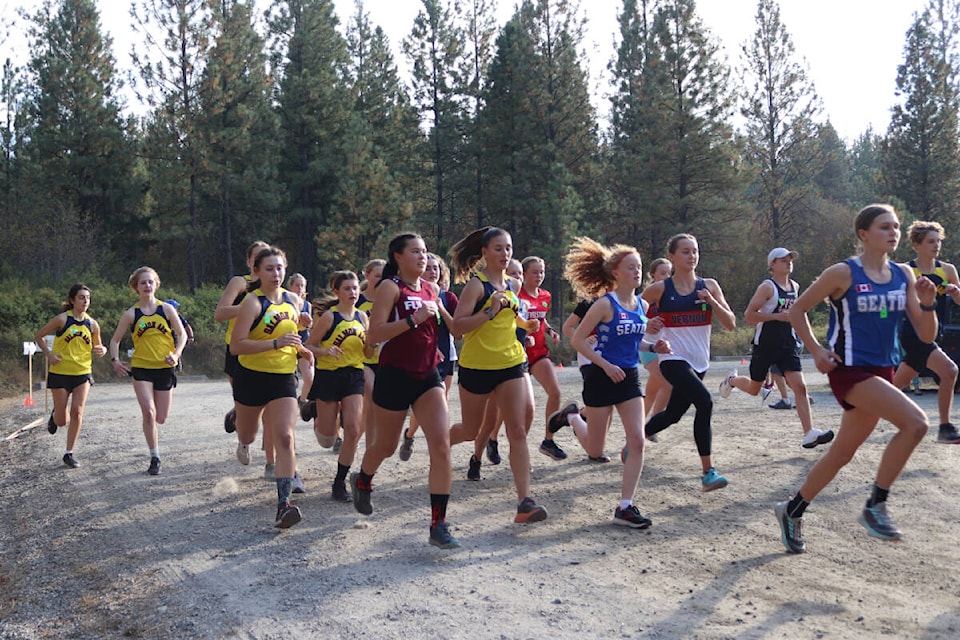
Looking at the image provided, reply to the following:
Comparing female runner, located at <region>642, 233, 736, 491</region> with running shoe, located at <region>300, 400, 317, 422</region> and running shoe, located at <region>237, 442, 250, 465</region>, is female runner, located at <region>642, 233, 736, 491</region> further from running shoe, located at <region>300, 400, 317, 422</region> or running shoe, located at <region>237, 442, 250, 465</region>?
running shoe, located at <region>237, 442, 250, 465</region>

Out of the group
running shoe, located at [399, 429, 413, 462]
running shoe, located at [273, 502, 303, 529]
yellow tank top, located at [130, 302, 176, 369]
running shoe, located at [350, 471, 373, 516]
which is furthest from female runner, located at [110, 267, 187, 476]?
running shoe, located at [350, 471, 373, 516]

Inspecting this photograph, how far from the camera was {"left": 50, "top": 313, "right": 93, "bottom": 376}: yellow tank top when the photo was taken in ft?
32.1

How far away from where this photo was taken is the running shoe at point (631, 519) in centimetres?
609

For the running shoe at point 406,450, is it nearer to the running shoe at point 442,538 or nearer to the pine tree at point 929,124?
the running shoe at point 442,538

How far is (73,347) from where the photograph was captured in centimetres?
988

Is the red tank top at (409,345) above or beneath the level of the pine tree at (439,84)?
beneath

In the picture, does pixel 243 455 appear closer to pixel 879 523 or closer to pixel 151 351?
pixel 151 351

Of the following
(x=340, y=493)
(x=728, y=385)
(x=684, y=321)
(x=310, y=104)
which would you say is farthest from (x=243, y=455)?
(x=310, y=104)

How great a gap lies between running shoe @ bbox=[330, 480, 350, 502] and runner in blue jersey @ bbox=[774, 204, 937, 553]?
3520 millimetres

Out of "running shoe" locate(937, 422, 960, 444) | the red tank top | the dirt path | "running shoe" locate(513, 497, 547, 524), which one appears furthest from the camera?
"running shoe" locate(937, 422, 960, 444)

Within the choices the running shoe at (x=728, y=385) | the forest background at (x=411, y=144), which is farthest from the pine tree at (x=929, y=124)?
the running shoe at (x=728, y=385)

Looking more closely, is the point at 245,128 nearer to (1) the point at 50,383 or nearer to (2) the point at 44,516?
(1) the point at 50,383

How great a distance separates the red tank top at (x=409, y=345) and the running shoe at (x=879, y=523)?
2.83 meters

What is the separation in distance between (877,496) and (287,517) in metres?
3.87
